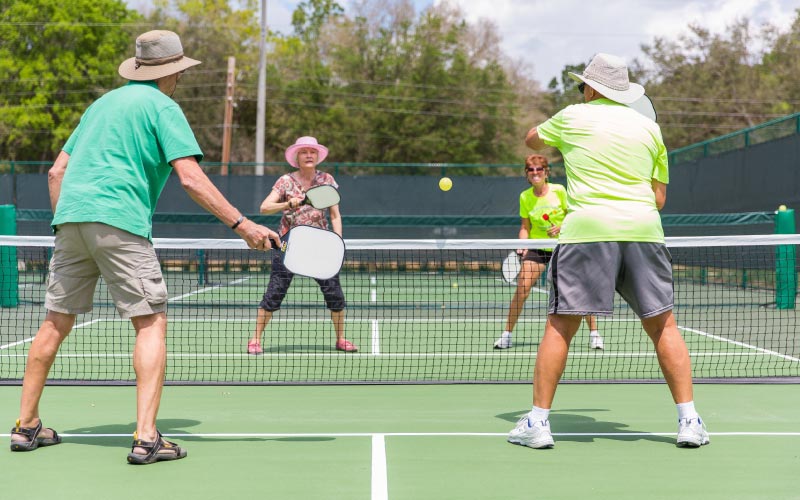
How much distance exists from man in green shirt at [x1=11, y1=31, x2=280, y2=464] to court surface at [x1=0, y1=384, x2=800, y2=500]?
1.20 feet

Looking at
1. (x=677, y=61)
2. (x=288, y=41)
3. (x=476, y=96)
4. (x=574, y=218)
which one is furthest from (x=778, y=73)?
(x=574, y=218)

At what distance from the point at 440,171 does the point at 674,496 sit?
18737 mm

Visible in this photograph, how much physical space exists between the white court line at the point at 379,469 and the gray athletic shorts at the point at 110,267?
1.11m

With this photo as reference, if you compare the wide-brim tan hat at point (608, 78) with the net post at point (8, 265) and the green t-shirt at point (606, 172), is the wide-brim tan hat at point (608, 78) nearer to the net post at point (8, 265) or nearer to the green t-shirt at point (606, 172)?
the green t-shirt at point (606, 172)

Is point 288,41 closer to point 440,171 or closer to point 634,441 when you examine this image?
point 440,171

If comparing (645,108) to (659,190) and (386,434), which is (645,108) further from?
(386,434)

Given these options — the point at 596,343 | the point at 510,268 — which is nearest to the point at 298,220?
the point at 510,268

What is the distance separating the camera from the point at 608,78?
4.46 metres

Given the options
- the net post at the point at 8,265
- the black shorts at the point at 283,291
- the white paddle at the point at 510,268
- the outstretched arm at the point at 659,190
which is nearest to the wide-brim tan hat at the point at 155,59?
the outstretched arm at the point at 659,190

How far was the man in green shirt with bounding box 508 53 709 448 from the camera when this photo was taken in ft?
Answer: 14.1

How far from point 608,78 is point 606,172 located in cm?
44

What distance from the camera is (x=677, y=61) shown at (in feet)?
137

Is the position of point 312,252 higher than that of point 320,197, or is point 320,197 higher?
point 320,197

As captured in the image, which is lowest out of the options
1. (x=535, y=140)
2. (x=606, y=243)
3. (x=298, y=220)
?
(x=606, y=243)
